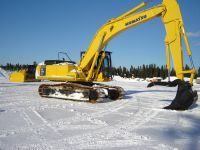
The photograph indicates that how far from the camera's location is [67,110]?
29.9ft

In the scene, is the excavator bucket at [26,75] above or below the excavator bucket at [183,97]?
above

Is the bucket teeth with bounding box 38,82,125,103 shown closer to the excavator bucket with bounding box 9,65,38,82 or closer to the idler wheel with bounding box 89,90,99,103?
the idler wheel with bounding box 89,90,99,103

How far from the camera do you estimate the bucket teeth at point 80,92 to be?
37.4ft

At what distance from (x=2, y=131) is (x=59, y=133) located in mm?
1313

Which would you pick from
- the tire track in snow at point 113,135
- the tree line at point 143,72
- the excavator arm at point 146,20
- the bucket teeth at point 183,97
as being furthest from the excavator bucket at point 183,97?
the tree line at point 143,72

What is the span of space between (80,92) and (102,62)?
202 cm

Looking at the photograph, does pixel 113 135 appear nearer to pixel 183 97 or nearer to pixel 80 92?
pixel 183 97

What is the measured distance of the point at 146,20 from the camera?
11070 millimetres

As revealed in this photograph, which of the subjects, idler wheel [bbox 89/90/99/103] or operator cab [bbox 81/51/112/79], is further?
operator cab [bbox 81/51/112/79]

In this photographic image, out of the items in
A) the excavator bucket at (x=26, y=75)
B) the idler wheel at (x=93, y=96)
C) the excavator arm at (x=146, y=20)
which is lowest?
the idler wheel at (x=93, y=96)

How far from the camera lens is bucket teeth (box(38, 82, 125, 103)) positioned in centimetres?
1141

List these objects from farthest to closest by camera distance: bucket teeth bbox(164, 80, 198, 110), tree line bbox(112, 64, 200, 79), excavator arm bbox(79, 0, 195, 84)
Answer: tree line bbox(112, 64, 200, 79)
excavator arm bbox(79, 0, 195, 84)
bucket teeth bbox(164, 80, 198, 110)

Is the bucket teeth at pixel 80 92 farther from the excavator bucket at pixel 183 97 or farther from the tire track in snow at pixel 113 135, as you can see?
the tire track in snow at pixel 113 135

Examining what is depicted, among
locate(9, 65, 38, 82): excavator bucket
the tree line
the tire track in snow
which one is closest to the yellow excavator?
the tire track in snow
